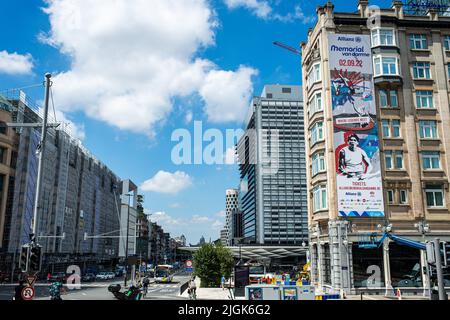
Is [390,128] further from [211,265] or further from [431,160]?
[211,265]

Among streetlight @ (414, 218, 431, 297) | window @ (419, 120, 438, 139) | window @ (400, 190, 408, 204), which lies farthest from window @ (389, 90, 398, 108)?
streetlight @ (414, 218, 431, 297)

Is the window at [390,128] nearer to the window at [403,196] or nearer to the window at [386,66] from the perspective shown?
the window at [386,66]

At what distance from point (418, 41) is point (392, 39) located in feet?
11.1

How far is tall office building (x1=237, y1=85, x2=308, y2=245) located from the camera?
159875mm

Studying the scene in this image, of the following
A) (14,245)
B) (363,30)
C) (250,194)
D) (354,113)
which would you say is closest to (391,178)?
(354,113)

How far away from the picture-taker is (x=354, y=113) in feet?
126

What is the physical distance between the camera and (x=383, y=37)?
39875mm

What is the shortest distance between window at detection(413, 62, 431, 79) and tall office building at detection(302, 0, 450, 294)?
0.10 meters

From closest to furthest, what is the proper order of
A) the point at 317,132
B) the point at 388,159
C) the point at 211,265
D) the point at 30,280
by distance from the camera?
1. the point at 30,280
2. the point at 388,159
3. the point at 317,132
4. the point at 211,265

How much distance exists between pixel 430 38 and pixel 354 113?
39.6 feet

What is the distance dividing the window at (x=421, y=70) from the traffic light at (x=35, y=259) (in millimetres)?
38428

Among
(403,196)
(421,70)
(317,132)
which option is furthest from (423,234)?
(421,70)

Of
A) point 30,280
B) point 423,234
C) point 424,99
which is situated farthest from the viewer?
point 424,99

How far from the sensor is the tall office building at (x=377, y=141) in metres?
36.0
